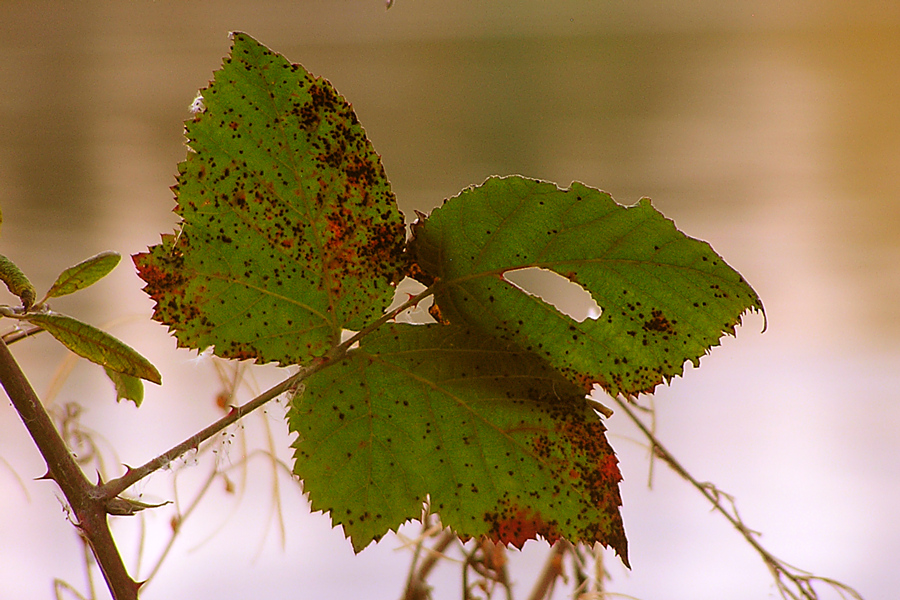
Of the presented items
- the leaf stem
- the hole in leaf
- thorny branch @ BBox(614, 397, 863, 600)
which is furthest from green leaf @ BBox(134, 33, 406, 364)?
the hole in leaf

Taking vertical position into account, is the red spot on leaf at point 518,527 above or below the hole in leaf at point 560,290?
below

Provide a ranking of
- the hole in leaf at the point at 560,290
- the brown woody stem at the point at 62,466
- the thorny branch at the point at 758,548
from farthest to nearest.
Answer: the hole in leaf at the point at 560,290 → the thorny branch at the point at 758,548 → the brown woody stem at the point at 62,466

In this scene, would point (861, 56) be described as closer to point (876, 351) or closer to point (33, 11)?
point (876, 351)

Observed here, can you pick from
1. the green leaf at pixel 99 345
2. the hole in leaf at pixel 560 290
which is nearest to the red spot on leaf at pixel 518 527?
the green leaf at pixel 99 345

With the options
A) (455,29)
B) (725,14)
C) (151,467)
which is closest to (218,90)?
(151,467)

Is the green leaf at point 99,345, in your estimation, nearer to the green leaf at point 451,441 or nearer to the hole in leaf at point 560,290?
the green leaf at point 451,441

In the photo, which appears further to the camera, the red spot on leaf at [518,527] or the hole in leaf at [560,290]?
the hole in leaf at [560,290]
